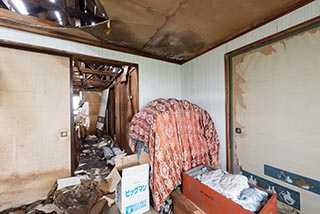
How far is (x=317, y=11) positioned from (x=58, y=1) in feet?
8.65

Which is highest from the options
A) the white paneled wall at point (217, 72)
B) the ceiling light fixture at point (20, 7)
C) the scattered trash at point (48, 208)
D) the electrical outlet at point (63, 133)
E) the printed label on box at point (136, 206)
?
the ceiling light fixture at point (20, 7)

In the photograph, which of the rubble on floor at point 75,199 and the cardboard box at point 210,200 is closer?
the cardboard box at point 210,200

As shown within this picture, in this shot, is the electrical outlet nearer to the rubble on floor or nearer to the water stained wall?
the water stained wall

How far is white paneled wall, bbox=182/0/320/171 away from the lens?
1547 millimetres

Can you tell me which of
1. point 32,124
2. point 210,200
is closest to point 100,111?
point 32,124

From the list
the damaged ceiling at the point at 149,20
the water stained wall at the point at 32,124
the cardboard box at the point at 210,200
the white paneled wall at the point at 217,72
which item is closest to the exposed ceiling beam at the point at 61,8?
the damaged ceiling at the point at 149,20

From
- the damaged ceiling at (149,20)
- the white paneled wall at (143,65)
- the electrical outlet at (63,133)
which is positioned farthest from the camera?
the electrical outlet at (63,133)

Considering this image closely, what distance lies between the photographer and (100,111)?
6.84m

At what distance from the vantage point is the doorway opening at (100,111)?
139 inches

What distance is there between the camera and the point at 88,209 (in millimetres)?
1657

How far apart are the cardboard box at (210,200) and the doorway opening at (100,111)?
168 cm

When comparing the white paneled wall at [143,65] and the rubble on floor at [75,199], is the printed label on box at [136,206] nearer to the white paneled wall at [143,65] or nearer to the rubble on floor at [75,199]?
the rubble on floor at [75,199]

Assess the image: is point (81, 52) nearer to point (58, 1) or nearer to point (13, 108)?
point (58, 1)

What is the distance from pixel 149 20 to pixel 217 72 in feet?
4.40
